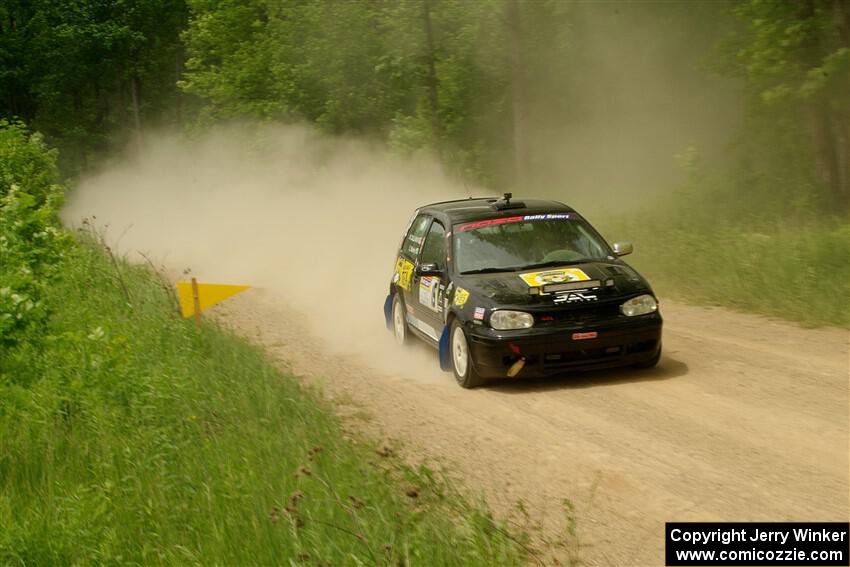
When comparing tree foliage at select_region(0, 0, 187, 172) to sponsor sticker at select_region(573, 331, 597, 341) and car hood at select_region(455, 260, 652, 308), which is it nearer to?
car hood at select_region(455, 260, 652, 308)

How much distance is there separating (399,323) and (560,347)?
3445mm

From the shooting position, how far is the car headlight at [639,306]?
9438 millimetres

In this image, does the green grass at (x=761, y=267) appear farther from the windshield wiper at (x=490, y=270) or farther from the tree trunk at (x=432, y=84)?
the tree trunk at (x=432, y=84)

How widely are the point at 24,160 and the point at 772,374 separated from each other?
56.1 ft

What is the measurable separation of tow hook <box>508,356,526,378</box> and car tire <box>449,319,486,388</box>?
0.33 metres

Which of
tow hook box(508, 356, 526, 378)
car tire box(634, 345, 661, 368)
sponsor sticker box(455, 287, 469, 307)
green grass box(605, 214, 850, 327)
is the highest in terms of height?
sponsor sticker box(455, 287, 469, 307)

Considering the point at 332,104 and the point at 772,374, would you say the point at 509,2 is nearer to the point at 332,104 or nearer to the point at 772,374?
the point at 332,104

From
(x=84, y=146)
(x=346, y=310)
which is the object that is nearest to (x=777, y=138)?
(x=346, y=310)

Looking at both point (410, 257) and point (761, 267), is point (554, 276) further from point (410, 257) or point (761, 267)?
point (761, 267)

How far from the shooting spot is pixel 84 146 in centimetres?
6353

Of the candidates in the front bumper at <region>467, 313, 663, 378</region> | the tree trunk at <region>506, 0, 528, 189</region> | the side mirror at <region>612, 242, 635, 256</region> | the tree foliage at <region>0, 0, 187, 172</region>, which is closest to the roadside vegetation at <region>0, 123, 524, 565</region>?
the front bumper at <region>467, 313, 663, 378</region>

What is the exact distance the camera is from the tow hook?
30.4ft

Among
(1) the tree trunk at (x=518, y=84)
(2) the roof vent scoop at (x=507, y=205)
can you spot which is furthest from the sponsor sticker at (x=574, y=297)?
(1) the tree trunk at (x=518, y=84)

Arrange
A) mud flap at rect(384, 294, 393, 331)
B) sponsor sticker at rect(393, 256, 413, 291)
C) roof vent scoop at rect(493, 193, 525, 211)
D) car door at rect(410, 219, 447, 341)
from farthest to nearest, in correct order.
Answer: mud flap at rect(384, 294, 393, 331)
sponsor sticker at rect(393, 256, 413, 291)
roof vent scoop at rect(493, 193, 525, 211)
car door at rect(410, 219, 447, 341)
